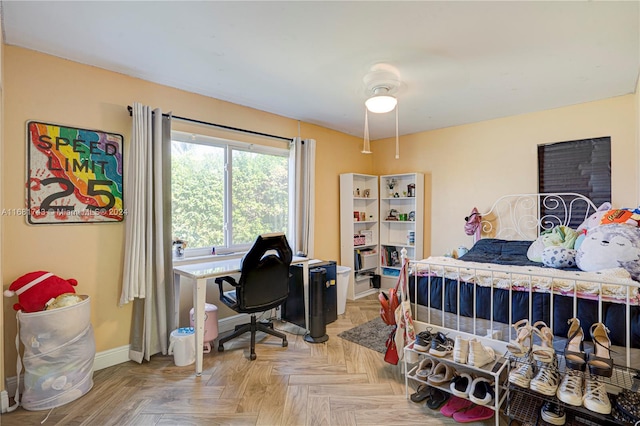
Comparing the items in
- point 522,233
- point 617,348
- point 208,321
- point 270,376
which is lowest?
point 270,376

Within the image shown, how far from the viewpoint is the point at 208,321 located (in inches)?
109

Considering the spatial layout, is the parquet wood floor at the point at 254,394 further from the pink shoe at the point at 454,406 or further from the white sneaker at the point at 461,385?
the white sneaker at the point at 461,385

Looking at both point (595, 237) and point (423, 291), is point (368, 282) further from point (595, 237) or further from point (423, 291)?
point (595, 237)

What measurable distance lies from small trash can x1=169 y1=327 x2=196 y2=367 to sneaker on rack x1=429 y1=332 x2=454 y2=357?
1.82m

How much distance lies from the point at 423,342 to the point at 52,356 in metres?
2.39

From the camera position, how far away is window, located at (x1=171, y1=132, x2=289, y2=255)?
303 cm

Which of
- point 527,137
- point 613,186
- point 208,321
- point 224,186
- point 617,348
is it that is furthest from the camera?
point 527,137

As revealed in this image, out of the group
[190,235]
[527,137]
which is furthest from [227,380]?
[527,137]

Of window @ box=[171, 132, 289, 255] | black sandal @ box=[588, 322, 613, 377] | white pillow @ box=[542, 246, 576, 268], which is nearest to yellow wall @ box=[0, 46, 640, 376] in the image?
window @ box=[171, 132, 289, 255]

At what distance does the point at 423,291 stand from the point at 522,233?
203cm

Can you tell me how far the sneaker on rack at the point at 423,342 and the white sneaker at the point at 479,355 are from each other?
0.88ft

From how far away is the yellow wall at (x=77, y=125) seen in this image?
6.91 feet

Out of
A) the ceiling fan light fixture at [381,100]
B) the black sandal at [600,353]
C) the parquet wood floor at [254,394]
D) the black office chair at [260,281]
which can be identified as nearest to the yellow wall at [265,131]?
the parquet wood floor at [254,394]

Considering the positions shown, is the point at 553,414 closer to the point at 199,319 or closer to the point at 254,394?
the point at 254,394
